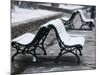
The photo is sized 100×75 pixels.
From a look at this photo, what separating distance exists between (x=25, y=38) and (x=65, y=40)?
1.76ft

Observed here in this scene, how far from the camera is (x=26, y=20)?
7.77 ft

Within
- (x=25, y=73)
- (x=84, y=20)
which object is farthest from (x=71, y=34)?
(x=25, y=73)

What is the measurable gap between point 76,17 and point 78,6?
5.9 inches

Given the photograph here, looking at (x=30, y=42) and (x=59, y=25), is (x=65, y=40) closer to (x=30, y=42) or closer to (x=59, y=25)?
(x=59, y=25)

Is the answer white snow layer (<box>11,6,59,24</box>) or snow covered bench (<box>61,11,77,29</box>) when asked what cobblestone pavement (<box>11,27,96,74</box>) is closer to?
snow covered bench (<box>61,11,77,29</box>)

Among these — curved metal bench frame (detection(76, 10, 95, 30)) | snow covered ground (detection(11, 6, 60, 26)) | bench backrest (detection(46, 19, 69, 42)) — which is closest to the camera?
snow covered ground (detection(11, 6, 60, 26))

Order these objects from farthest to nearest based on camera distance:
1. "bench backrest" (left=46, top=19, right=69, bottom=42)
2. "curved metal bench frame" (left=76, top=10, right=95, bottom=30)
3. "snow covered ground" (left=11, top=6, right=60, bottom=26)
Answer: "curved metal bench frame" (left=76, top=10, right=95, bottom=30), "bench backrest" (left=46, top=19, right=69, bottom=42), "snow covered ground" (left=11, top=6, right=60, bottom=26)

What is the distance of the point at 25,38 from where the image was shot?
2.37m

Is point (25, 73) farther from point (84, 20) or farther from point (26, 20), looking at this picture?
point (84, 20)

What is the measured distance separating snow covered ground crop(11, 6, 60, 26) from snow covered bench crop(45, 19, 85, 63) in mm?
129

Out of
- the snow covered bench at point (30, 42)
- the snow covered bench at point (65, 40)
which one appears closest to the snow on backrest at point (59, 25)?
the snow covered bench at point (65, 40)

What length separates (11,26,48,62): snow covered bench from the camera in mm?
2342

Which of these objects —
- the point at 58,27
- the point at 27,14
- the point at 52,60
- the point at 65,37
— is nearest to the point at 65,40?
the point at 65,37

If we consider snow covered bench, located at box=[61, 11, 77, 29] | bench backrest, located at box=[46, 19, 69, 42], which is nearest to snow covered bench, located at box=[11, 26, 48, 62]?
bench backrest, located at box=[46, 19, 69, 42]
